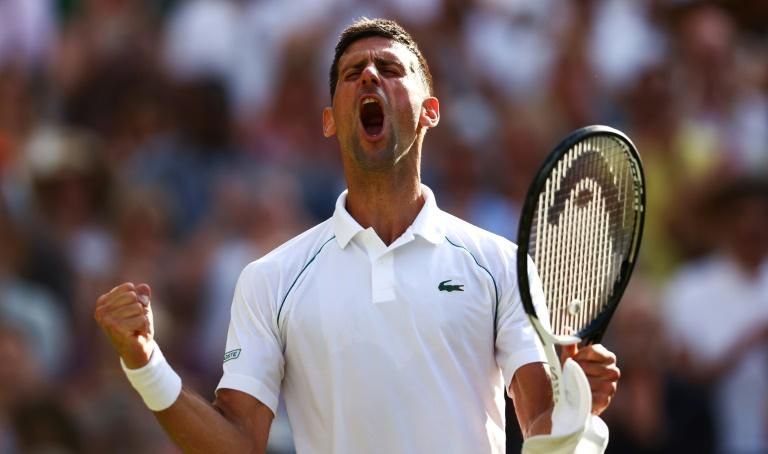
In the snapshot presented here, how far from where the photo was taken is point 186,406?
4770mm

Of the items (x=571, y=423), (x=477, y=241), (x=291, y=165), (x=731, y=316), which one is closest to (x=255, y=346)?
(x=477, y=241)

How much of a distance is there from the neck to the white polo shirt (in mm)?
52

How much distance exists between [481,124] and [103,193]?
2.39 m

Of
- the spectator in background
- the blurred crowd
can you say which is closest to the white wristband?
the blurred crowd

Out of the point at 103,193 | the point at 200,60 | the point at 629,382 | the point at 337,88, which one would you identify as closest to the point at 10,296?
the point at 103,193

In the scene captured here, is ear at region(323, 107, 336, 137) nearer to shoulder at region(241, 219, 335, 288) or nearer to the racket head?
shoulder at region(241, 219, 335, 288)

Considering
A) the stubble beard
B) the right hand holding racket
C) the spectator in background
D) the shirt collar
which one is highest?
the stubble beard

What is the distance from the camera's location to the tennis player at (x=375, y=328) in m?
4.78

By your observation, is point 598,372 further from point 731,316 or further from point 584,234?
point 731,316

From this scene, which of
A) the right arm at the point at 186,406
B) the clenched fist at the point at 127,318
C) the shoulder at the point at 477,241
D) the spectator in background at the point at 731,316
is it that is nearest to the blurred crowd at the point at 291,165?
the spectator in background at the point at 731,316

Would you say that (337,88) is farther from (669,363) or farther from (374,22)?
(669,363)

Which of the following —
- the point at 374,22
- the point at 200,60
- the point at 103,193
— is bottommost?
the point at 103,193

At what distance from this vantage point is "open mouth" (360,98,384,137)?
5.11 metres

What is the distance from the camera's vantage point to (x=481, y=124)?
9.88 metres
